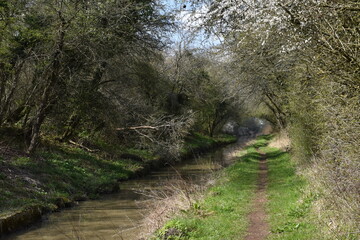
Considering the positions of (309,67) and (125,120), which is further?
(125,120)

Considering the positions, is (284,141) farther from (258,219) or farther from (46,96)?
(258,219)

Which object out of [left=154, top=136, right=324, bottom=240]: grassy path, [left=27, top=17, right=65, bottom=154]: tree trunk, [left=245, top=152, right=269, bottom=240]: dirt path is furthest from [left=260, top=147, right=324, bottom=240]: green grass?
[left=27, top=17, right=65, bottom=154]: tree trunk

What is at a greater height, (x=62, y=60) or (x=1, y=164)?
(x=62, y=60)

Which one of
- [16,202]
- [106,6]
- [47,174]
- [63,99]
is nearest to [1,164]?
[47,174]

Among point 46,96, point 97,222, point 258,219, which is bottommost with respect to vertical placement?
point 97,222

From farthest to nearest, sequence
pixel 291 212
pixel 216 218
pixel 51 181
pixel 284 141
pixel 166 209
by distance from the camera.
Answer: pixel 284 141, pixel 51 181, pixel 166 209, pixel 216 218, pixel 291 212

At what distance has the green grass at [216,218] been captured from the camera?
8.70m

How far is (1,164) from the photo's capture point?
14469 millimetres

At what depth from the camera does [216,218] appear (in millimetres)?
9922

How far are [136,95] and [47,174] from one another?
9680mm

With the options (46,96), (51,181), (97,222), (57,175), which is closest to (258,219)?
(97,222)

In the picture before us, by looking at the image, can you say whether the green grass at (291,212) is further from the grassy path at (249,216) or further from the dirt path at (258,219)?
the dirt path at (258,219)

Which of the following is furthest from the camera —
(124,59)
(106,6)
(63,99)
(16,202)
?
(124,59)

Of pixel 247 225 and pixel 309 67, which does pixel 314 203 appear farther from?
pixel 309 67
